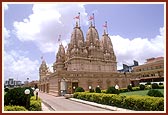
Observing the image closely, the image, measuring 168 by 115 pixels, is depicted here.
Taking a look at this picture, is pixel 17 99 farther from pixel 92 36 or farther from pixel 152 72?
pixel 152 72

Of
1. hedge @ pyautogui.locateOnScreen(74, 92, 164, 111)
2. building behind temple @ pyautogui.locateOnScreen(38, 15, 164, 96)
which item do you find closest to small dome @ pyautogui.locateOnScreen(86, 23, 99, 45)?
building behind temple @ pyautogui.locateOnScreen(38, 15, 164, 96)

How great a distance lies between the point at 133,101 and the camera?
12695mm

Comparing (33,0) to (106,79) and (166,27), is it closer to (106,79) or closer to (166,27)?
(166,27)

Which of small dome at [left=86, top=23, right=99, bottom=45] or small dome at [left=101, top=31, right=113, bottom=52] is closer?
small dome at [left=86, top=23, right=99, bottom=45]

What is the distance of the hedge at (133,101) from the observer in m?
10.8

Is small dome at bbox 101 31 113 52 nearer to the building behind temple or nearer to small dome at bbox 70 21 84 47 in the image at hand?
the building behind temple

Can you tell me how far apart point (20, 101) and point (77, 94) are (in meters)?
13.0

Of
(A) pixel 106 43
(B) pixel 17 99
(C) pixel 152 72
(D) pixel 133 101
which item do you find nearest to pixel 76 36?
(A) pixel 106 43

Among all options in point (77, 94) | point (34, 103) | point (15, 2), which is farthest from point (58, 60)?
point (15, 2)

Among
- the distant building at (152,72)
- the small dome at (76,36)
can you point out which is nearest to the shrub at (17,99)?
the small dome at (76,36)

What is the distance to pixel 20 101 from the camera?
36.7ft

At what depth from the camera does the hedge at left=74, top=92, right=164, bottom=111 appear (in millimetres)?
10820

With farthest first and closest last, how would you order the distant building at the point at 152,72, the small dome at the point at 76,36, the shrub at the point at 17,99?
the distant building at the point at 152,72 → the small dome at the point at 76,36 → the shrub at the point at 17,99

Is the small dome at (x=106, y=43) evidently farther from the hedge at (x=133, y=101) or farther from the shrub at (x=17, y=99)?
the shrub at (x=17, y=99)
